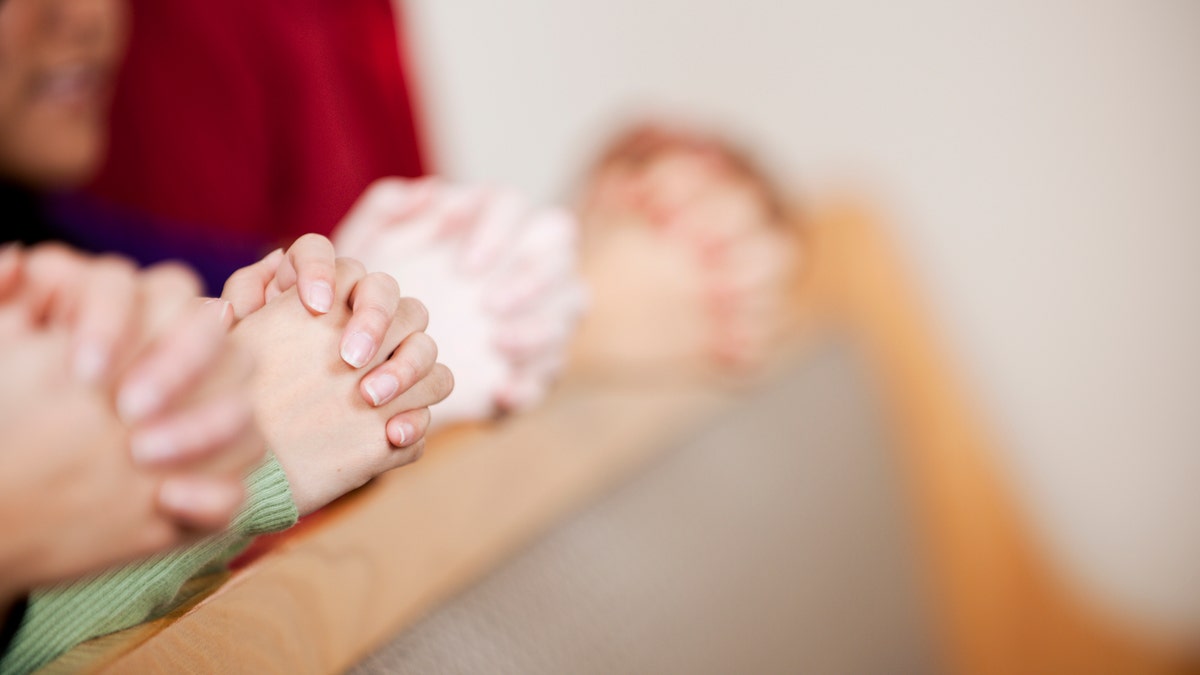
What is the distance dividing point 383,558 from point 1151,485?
0.84 metres

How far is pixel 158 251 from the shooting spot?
Result: 0.54 metres

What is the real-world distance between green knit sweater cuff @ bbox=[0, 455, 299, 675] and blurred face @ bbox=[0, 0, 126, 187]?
33 cm

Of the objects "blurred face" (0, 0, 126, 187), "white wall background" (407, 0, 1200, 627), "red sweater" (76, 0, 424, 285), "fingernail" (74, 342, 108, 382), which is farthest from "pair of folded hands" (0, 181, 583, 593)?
"white wall background" (407, 0, 1200, 627)

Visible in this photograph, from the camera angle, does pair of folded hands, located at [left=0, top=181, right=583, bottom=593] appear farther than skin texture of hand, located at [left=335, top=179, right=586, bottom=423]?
No

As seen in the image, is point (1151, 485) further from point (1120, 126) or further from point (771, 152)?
point (771, 152)

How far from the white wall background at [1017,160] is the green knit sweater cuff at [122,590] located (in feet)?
2.20

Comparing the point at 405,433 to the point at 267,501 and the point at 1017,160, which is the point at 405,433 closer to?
the point at 267,501

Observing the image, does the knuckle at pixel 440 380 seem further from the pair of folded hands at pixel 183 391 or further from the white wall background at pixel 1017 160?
the white wall background at pixel 1017 160

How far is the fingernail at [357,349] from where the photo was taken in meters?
0.19

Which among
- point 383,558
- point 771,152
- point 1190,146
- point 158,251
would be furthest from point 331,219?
point 1190,146

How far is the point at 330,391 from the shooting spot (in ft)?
0.63

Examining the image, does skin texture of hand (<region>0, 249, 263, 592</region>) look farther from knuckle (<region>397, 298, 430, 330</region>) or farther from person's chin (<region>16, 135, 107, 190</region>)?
person's chin (<region>16, 135, 107, 190</region>)

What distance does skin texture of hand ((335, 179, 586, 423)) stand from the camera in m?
0.29

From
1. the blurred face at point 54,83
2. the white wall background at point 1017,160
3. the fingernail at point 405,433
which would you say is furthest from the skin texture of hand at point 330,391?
the white wall background at point 1017,160
